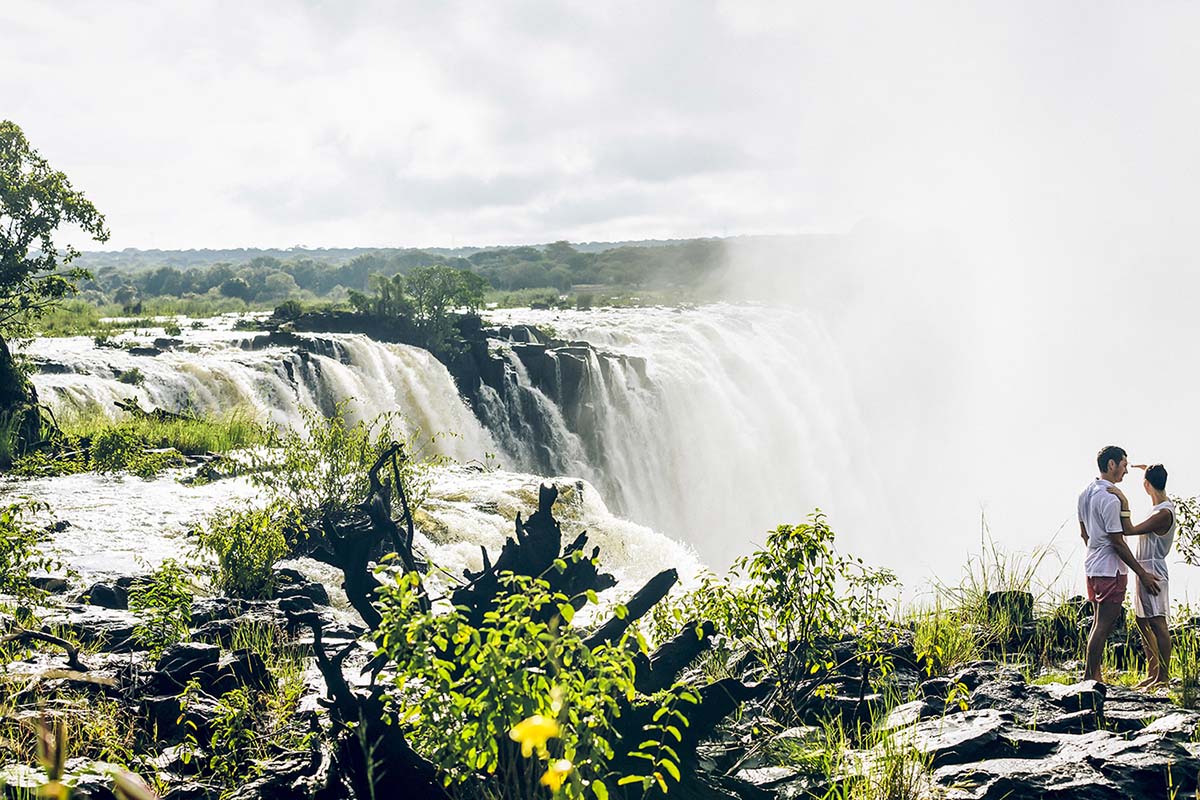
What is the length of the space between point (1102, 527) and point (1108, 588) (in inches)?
16.3

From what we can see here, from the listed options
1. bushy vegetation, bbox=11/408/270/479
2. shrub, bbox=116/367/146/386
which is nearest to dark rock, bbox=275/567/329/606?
bushy vegetation, bbox=11/408/270/479

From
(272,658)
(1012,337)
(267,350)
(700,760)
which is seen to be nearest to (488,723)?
(700,760)

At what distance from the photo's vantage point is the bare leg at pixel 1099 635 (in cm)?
592

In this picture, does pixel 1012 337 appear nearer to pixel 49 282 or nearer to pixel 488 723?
pixel 49 282

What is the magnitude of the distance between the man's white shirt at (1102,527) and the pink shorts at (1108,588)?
0.09 ft

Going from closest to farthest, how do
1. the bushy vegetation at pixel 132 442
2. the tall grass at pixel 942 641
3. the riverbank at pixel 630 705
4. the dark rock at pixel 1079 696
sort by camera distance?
1. the riverbank at pixel 630 705
2. the dark rock at pixel 1079 696
3. the tall grass at pixel 942 641
4. the bushy vegetation at pixel 132 442

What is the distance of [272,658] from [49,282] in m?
10.1

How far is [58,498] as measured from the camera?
989cm

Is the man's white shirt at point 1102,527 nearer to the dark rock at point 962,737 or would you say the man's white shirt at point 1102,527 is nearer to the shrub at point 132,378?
the dark rock at point 962,737

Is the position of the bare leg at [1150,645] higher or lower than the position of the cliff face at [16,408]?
lower

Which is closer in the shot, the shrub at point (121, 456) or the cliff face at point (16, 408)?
the shrub at point (121, 456)

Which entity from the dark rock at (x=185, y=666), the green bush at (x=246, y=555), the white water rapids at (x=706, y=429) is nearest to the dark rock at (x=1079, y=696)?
the white water rapids at (x=706, y=429)

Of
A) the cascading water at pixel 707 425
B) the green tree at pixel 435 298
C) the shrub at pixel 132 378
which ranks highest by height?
the green tree at pixel 435 298

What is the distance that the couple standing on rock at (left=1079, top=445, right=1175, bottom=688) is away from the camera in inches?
235
